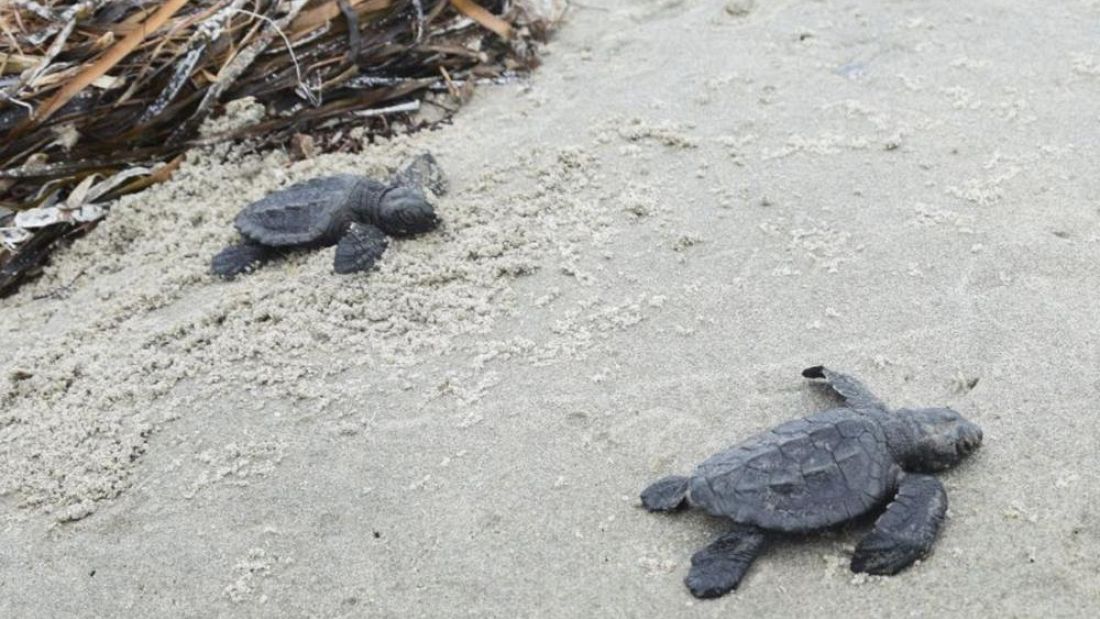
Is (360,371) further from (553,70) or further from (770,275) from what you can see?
(553,70)

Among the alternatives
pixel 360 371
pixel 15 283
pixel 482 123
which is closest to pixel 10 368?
pixel 15 283

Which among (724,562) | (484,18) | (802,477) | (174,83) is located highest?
(174,83)

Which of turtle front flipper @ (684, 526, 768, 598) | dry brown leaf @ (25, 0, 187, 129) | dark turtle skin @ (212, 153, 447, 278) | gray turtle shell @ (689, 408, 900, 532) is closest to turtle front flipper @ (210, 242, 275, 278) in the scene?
dark turtle skin @ (212, 153, 447, 278)

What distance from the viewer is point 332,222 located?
3348mm

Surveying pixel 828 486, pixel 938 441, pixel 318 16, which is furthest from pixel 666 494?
pixel 318 16

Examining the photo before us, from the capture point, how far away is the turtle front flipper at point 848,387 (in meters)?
2.42

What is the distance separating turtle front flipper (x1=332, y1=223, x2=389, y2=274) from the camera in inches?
126

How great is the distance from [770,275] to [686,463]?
2.69 feet

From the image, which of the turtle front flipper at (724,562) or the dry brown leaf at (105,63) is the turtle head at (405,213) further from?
the turtle front flipper at (724,562)

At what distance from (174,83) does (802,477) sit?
3.02m

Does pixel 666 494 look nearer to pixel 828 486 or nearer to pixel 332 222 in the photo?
pixel 828 486

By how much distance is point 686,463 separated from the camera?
2.42 meters

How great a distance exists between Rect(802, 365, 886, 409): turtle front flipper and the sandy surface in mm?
76

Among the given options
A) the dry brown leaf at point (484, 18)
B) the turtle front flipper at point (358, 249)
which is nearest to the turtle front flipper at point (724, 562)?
the turtle front flipper at point (358, 249)
